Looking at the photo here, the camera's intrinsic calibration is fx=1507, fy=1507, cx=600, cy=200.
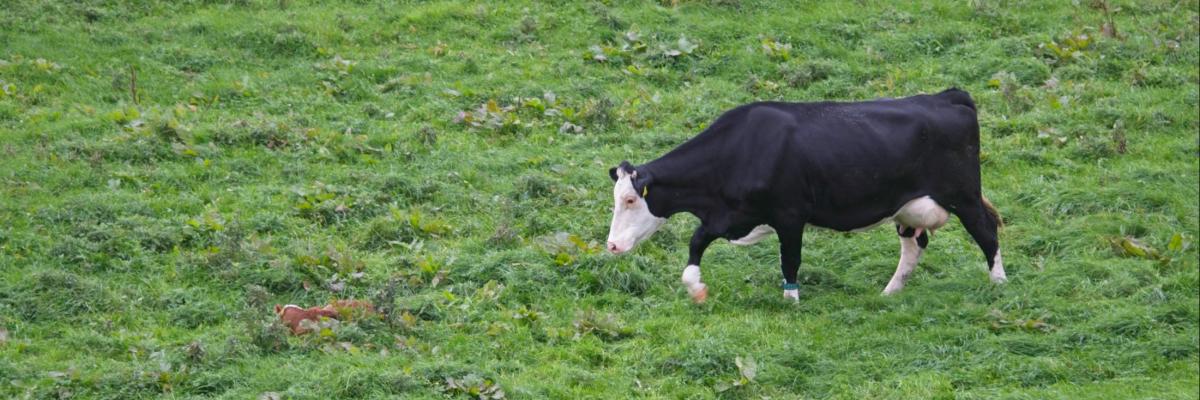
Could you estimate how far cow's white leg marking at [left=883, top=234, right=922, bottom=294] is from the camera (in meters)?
12.6

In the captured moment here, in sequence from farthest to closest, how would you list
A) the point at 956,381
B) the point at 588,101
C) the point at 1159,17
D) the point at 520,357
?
the point at 1159,17, the point at 588,101, the point at 520,357, the point at 956,381

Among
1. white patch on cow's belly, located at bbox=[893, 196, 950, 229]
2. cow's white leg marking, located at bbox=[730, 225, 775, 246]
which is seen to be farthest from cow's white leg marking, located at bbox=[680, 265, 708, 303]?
white patch on cow's belly, located at bbox=[893, 196, 950, 229]

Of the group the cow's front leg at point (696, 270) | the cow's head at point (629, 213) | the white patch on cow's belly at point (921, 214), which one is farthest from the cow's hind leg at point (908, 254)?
the cow's head at point (629, 213)

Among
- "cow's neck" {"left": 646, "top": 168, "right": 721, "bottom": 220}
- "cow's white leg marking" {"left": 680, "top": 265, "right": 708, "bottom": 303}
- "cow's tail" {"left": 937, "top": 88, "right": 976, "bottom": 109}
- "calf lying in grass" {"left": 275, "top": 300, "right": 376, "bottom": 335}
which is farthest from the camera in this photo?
"cow's tail" {"left": 937, "top": 88, "right": 976, "bottom": 109}

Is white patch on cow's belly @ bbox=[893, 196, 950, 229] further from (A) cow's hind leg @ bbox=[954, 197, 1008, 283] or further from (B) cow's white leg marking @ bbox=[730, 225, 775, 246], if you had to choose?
(B) cow's white leg marking @ bbox=[730, 225, 775, 246]

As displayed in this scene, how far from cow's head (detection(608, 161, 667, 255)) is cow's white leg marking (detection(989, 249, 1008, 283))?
9.18ft

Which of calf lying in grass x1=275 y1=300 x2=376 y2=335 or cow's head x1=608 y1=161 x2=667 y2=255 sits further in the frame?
cow's head x1=608 y1=161 x2=667 y2=255

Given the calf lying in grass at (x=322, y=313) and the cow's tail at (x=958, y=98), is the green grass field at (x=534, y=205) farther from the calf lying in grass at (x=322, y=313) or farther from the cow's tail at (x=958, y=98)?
the cow's tail at (x=958, y=98)

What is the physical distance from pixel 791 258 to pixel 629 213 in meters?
1.46

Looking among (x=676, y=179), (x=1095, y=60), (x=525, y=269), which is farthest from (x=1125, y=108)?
(x=525, y=269)

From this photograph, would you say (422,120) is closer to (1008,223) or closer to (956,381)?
(1008,223)

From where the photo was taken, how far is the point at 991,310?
11.5 meters

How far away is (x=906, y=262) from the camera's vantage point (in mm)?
12633

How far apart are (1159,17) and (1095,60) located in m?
2.15
